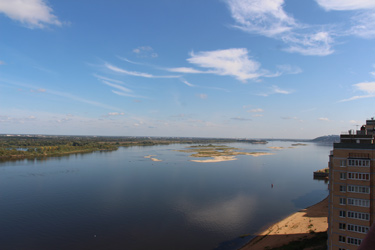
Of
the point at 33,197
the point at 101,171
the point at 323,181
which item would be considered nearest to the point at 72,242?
the point at 33,197

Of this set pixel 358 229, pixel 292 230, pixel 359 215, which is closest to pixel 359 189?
pixel 359 215

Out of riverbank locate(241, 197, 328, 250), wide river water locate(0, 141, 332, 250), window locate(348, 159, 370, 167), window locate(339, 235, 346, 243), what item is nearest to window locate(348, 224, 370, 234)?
window locate(339, 235, 346, 243)

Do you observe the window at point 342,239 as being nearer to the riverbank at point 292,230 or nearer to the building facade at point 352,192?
the building facade at point 352,192

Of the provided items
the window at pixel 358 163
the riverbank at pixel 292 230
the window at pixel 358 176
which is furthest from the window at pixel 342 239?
the riverbank at pixel 292 230

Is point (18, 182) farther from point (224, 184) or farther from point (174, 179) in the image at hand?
point (224, 184)

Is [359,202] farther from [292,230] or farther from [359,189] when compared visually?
[292,230]

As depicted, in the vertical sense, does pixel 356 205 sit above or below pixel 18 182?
above

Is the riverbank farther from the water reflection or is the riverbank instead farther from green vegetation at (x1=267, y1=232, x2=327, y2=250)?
the water reflection
